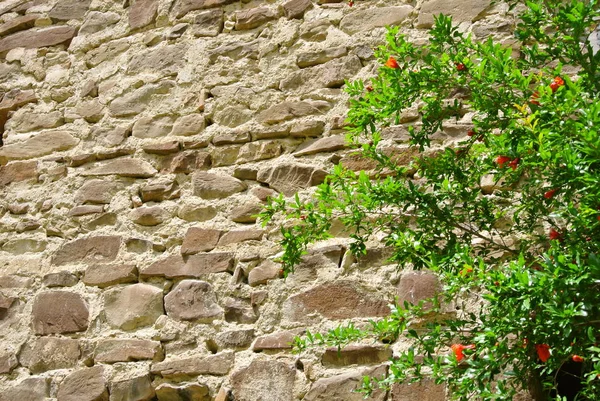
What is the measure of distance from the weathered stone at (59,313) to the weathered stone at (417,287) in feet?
3.70

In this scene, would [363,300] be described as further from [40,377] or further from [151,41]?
[151,41]

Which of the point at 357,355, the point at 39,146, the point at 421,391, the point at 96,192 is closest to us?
the point at 421,391

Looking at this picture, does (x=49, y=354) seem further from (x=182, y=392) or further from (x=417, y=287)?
(x=417, y=287)

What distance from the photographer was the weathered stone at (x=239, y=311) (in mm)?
2564

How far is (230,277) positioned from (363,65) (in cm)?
93

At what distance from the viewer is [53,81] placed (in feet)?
11.3

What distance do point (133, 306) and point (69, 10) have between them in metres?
1.61

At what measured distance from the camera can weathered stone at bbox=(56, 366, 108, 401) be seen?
2604mm

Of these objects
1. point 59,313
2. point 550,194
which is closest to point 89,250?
point 59,313

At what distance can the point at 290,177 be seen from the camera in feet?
9.14

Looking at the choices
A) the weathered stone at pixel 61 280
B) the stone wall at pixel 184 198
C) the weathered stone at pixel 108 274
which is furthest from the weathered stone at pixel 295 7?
the weathered stone at pixel 61 280

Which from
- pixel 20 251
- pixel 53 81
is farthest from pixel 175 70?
pixel 20 251

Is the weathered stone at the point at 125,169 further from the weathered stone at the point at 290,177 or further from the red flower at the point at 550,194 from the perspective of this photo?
the red flower at the point at 550,194

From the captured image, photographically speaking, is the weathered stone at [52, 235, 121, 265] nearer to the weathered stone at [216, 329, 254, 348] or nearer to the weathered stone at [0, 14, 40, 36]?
the weathered stone at [216, 329, 254, 348]
